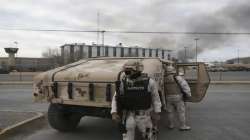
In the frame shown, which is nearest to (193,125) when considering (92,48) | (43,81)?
(43,81)

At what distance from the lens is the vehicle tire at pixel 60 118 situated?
8.27 m

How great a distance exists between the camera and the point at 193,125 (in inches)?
381

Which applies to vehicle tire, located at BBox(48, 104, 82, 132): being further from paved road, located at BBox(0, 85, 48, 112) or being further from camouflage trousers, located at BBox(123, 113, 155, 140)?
paved road, located at BBox(0, 85, 48, 112)

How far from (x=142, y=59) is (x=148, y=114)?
2964 millimetres

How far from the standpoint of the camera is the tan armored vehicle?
7.14 m

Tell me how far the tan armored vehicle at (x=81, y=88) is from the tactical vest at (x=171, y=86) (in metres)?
0.45

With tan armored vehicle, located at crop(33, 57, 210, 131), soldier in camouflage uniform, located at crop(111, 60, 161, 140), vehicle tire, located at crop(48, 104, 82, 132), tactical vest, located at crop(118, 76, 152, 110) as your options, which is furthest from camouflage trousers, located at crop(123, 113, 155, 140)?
vehicle tire, located at crop(48, 104, 82, 132)

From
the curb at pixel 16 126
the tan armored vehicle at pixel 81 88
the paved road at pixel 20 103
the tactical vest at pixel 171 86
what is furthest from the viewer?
the paved road at pixel 20 103

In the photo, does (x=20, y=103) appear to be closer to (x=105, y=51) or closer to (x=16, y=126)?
(x=16, y=126)

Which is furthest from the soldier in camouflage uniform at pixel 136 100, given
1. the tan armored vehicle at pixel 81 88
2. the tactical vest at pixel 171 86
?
the tactical vest at pixel 171 86

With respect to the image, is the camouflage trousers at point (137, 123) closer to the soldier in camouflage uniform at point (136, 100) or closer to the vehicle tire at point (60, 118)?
the soldier in camouflage uniform at point (136, 100)

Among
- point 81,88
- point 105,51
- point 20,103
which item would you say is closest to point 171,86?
point 81,88

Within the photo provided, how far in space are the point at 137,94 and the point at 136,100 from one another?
0.09 m

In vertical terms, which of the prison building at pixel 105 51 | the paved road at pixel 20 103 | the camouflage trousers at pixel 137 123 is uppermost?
the prison building at pixel 105 51
